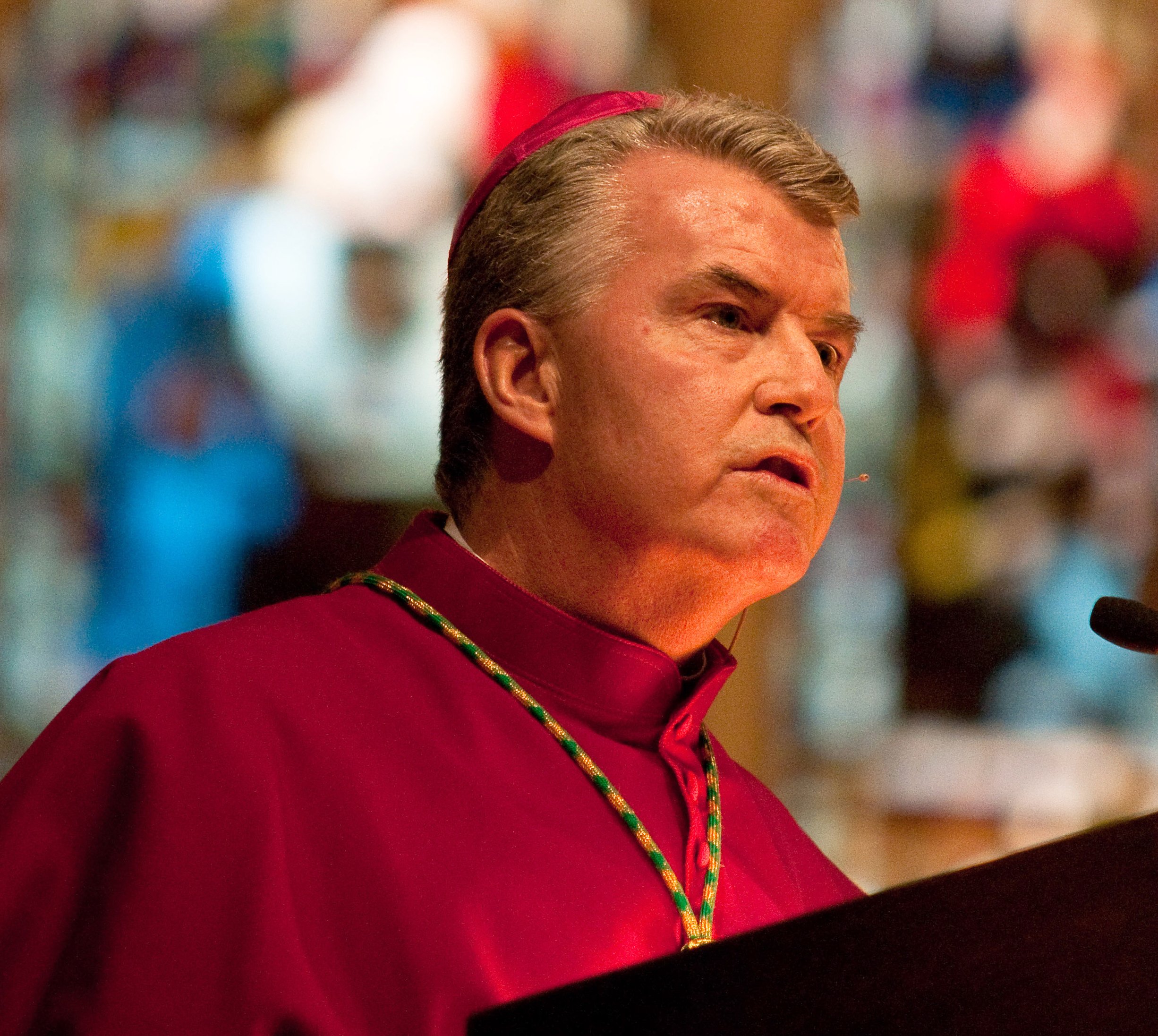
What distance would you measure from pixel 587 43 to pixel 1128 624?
4.87 meters

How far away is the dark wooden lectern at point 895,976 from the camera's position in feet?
4.14

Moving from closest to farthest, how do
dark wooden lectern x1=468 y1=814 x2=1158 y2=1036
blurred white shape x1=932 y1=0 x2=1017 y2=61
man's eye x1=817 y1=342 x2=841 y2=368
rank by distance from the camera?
dark wooden lectern x1=468 y1=814 x2=1158 y2=1036
man's eye x1=817 y1=342 x2=841 y2=368
blurred white shape x1=932 y1=0 x2=1017 y2=61

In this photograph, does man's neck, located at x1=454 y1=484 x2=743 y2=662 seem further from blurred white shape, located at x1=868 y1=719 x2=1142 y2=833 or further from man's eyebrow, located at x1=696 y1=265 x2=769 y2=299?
blurred white shape, located at x1=868 y1=719 x2=1142 y2=833

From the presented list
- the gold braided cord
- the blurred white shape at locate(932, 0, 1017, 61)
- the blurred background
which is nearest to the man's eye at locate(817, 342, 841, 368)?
the gold braided cord

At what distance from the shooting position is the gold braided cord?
1949 mm

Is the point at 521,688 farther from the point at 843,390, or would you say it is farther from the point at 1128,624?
the point at 843,390

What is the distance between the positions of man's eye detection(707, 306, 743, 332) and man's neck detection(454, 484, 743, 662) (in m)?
0.30

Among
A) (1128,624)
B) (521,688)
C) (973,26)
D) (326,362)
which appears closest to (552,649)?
(521,688)

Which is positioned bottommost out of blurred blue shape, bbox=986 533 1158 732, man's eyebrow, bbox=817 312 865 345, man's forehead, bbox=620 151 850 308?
blurred blue shape, bbox=986 533 1158 732

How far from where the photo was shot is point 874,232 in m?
6.06

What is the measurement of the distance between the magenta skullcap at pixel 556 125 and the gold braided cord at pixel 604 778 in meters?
0.57

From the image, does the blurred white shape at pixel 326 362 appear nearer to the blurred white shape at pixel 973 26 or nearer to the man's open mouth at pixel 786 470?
the blurred white shape at pixel 973 26

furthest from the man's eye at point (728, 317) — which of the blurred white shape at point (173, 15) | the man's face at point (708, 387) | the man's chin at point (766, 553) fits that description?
the blurred white shape at point (173, 15)

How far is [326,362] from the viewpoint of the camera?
5812 millimetres
